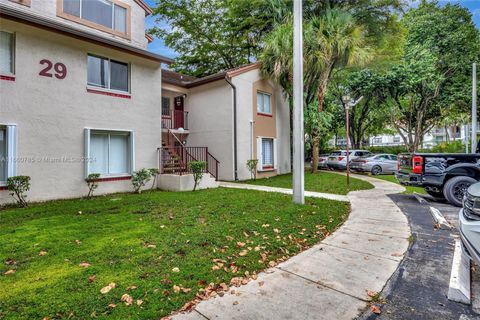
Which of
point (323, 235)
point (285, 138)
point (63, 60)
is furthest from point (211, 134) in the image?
point (323, 235)

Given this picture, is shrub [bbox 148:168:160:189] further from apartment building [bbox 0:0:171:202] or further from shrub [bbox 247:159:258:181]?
shrub [bbox 247:159:258:181]

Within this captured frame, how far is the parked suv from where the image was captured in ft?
9.12

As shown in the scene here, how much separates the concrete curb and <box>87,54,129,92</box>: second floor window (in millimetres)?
10550

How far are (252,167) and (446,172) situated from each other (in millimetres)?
8237

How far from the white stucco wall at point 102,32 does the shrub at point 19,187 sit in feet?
18.1

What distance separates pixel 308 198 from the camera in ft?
27.3

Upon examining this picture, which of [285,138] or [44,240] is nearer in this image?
Answer: [44,240]

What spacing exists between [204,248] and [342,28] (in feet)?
44.5

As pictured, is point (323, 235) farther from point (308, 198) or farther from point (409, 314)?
point (308, 198)

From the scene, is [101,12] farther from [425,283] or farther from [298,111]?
[425,283]

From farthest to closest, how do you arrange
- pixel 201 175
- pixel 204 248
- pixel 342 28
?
1. pixel 342 28
2. pixel 201 175
3. pixel 204 248

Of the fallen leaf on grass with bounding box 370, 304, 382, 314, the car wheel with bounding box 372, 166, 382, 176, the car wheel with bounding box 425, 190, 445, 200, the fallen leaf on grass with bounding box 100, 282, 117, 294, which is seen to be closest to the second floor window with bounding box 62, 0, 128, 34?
the fallen leaf on grass with bounding box 100, 282, 117, 294

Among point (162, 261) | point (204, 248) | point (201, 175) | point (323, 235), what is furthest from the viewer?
point (201, 175)

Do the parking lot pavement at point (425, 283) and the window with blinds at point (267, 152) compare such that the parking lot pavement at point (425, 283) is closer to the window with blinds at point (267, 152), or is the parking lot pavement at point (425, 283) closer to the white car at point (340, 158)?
the window with blinds at point (267, 152)
